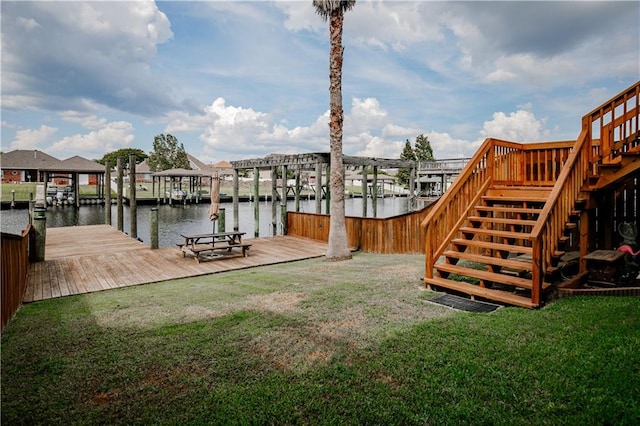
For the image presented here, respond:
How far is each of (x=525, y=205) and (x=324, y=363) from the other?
521cm

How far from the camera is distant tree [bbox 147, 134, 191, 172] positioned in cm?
6875

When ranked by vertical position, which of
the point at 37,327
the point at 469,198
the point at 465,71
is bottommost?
the point at 37,327

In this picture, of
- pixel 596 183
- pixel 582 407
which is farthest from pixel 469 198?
pixel 582 407

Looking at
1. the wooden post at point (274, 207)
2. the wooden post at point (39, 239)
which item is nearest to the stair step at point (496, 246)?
the wooden post at point (39, 239)

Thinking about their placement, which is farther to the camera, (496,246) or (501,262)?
(496,246)

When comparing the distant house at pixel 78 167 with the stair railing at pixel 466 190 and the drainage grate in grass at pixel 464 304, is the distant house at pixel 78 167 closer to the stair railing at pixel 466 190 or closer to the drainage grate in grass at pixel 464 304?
the stair railing at pixel 466 190

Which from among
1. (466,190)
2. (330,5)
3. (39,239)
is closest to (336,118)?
(330,5)

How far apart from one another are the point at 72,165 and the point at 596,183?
44176 millimetres

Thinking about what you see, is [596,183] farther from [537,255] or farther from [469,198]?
[537,255]

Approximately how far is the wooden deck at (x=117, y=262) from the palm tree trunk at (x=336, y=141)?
47.0 inches

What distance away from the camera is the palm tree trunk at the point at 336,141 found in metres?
9.87

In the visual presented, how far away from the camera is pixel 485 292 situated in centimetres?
544

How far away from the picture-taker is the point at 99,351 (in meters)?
3.85

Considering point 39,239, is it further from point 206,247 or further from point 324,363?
point 324,363
